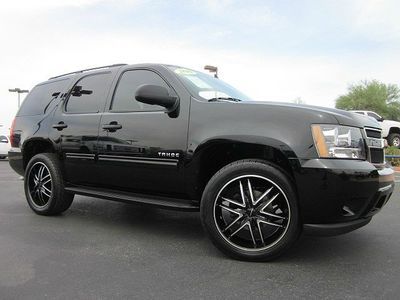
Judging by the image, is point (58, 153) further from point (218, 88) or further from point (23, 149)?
point (218, 88)

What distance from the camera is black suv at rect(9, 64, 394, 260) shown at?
341cm

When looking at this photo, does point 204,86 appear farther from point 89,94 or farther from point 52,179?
point 52,179

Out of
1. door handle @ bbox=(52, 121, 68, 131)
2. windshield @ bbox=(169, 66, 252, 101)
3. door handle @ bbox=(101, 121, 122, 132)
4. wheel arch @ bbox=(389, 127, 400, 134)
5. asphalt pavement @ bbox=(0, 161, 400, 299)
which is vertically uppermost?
windshield @ bbox=(169, 66, 252, 101)

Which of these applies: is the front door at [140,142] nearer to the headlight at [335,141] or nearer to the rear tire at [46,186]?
the rear tire at [46,186]

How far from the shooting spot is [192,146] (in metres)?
3.94

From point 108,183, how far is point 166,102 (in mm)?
1223

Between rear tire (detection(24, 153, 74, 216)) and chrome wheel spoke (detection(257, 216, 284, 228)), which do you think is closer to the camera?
chrome wheel spoke (detection(257, 216, 284, 228))

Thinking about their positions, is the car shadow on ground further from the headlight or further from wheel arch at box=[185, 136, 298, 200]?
the headlight

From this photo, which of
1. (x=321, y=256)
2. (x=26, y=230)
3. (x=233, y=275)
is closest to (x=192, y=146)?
(x=233, y=275)

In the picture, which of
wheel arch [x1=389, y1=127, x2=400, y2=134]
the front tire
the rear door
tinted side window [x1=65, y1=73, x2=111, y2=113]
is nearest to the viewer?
the front tire

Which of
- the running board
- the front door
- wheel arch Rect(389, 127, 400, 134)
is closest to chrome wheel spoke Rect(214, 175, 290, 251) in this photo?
the running board

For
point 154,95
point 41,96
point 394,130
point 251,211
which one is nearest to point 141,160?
point 154,95

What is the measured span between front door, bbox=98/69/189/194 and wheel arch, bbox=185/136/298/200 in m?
0.14

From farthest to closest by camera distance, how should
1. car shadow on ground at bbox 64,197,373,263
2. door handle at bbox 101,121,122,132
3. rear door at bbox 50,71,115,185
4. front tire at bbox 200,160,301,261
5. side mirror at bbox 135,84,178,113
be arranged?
Result: 1. rear door at bbox 50,71,115,185
2. door handle at bbox 101,121,122,132
3. side mirror at bbox 135,84,178,113
4. car shadow on ground at bbox 64,197,373,263
5. front tire at bbox 200,160,301,261
